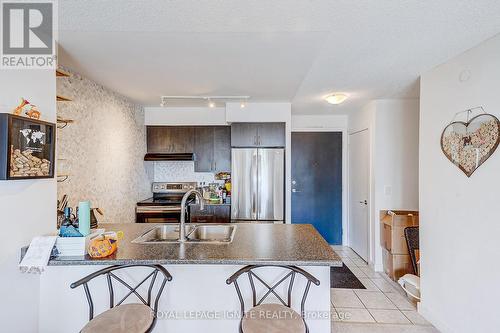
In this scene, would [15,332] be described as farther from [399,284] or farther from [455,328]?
[399,284]

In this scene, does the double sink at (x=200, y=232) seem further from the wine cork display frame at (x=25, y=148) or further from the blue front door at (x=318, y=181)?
the blue front door at (x=318, y=181)

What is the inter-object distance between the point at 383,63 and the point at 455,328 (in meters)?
2.31

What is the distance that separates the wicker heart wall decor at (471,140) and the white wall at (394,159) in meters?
1.37

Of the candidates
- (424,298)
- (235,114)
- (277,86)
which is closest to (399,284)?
(424,298)

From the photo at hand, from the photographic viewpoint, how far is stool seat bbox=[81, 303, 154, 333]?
1362mm

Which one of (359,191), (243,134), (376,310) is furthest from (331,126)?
(376,310)

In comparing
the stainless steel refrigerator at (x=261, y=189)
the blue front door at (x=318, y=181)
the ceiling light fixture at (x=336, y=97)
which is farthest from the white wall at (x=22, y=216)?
the blue front door at (x=318, y=181)

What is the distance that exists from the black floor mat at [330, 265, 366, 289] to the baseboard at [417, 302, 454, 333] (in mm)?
673

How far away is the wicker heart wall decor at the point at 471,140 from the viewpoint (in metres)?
1.91

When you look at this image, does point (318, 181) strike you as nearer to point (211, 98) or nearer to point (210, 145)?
point (210, 145)

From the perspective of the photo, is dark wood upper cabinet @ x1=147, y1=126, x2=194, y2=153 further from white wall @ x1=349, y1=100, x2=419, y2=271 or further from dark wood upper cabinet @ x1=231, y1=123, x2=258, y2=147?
white wall @ x1=349, y1=100, x2=419, y2=271

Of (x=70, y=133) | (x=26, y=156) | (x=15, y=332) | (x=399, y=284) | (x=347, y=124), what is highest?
(x=347, y=124)

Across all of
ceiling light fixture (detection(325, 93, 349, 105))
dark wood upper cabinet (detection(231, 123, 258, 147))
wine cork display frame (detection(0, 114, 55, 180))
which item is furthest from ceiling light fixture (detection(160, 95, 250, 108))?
wine cork display frame (detection(0, 114, 55, 180))

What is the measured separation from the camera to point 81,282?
143cm
